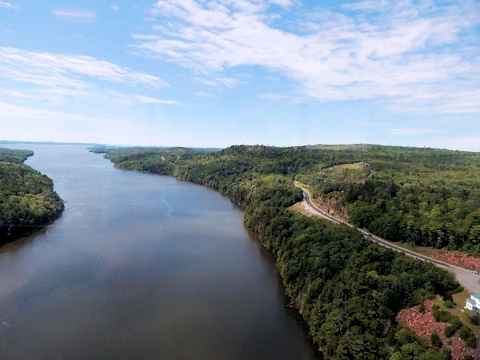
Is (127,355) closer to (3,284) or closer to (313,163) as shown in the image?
(3,284)

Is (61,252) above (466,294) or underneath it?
underneath

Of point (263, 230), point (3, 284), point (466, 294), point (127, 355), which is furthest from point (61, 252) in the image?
point (466, 294)

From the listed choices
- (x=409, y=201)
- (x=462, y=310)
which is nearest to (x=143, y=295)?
(x=462, y=310)

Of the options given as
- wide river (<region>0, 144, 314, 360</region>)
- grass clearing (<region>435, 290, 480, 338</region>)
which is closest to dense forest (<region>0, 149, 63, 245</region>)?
wide river (<region>0, 144, 314, 360</region>)

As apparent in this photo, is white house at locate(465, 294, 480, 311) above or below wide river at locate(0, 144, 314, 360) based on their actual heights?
above

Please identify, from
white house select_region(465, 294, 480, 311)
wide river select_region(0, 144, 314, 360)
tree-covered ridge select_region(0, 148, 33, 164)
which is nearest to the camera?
white house select_region(465, 294, 480, 311)

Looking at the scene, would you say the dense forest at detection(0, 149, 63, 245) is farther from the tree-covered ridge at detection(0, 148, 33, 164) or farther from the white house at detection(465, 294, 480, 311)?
the tree-covered ridge at detection(0, 148, 33, 164)

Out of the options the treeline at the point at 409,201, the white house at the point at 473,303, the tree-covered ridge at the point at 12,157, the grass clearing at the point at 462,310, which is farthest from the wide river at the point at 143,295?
the tree-covered ridge at the point at 12,157
